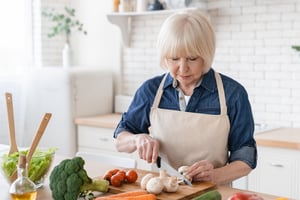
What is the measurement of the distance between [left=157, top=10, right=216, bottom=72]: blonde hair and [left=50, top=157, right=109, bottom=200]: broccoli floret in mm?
640

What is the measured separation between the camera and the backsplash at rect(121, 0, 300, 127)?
12.4 ft

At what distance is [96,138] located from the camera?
14.0 ft

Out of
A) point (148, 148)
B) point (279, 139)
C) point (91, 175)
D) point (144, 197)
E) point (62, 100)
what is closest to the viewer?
point (144, 197)

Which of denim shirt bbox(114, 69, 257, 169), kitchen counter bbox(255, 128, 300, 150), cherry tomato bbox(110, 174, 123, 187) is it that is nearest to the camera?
cherry tomato bbox(110, 174, 123, 187)

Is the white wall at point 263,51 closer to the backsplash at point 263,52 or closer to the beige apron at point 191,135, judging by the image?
the backsplash at point 263,52

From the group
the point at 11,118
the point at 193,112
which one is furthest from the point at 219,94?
the point at 11,118

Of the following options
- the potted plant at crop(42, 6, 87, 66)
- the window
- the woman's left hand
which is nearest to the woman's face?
the woman's left hand

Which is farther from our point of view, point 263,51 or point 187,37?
point 263,51

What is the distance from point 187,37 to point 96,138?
225 centimetres

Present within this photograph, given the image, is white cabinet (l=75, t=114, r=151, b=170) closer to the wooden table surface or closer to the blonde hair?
the wooden table surface

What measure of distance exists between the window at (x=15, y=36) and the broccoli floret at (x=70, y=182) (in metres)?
2.66

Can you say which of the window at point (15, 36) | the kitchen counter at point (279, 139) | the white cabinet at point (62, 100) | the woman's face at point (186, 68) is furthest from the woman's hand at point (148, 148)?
the window at point (15, 36)

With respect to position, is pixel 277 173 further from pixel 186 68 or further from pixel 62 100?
pixel 62 100

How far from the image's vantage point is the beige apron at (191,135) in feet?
7.55
